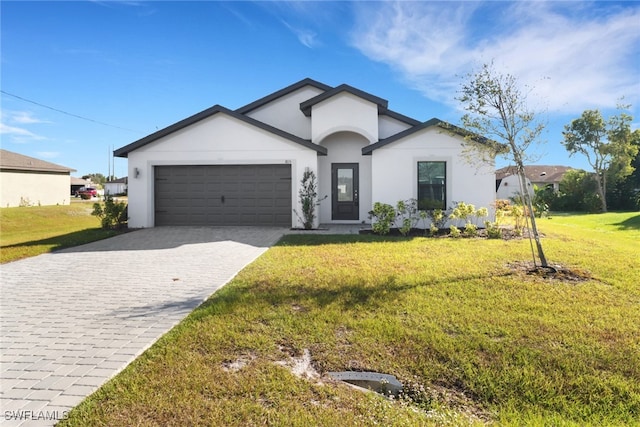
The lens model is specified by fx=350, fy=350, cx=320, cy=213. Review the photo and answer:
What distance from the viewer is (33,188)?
2917 cm

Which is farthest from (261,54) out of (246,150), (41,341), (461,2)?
(41,341)

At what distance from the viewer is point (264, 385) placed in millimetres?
3109

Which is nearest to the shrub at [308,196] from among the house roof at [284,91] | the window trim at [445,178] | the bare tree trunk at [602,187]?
the window trim at [445,178]

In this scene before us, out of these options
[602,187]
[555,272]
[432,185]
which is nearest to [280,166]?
[432,185]

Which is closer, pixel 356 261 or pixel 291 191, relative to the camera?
pixel 356 261

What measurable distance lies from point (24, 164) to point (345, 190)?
2839 centimetres

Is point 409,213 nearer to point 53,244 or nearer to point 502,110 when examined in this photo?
point 502,110

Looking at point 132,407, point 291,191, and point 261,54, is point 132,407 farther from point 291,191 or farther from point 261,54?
point 261,54

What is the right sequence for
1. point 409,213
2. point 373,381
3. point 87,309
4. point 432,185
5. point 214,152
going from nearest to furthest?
point 373,381 → point 87,309 → point 409,213 → point 432,185 → point 214,152

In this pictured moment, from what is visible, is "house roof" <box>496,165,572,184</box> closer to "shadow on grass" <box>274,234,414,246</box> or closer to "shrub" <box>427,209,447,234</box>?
"shrub" <box>427,209,447,234</box>

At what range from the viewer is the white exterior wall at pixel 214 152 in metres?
14.2

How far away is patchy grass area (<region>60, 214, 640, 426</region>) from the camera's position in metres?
2.81

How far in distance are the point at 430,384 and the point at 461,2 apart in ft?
38.1

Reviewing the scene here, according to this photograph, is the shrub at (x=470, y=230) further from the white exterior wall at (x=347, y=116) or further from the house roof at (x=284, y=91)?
the house roof at (x=284, y=91)
